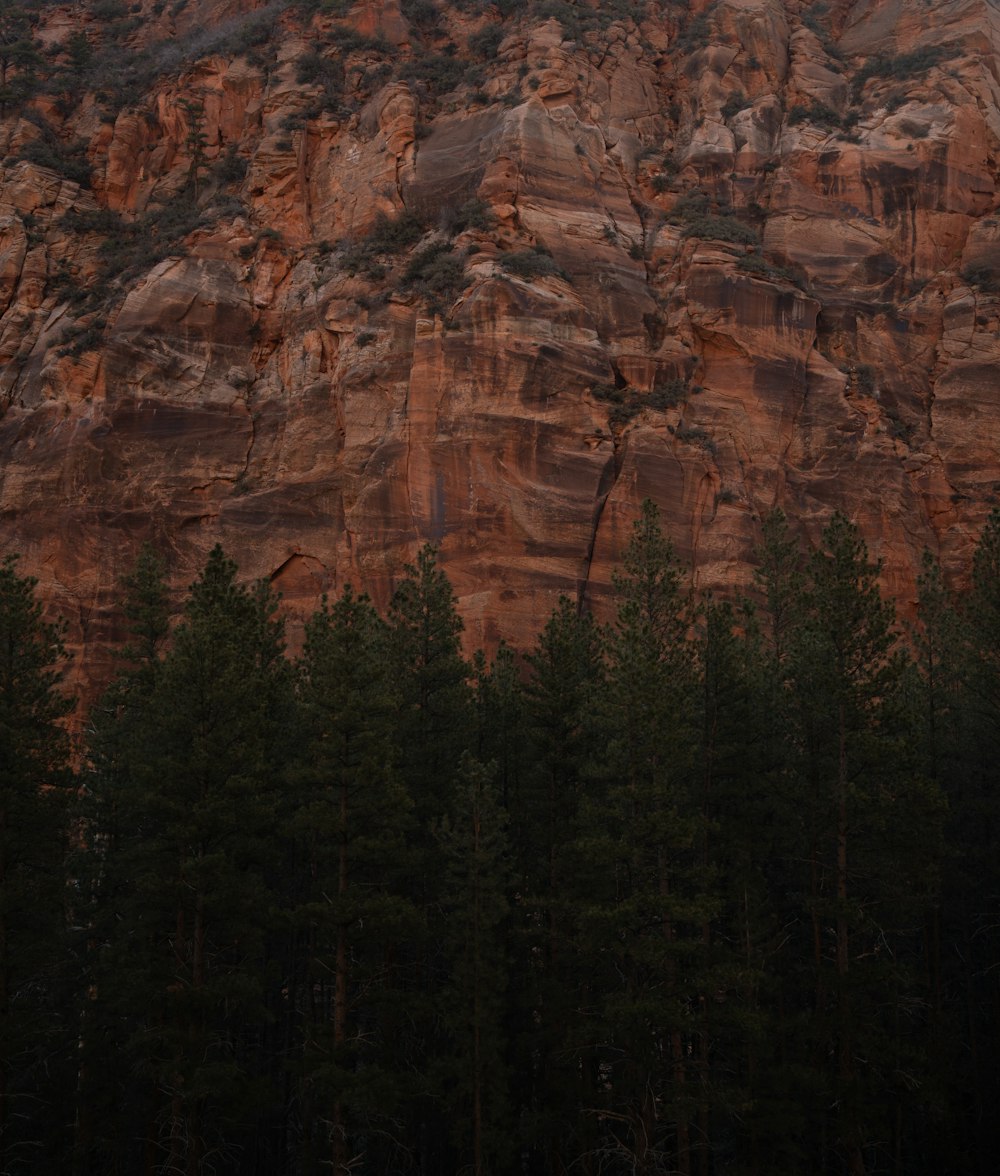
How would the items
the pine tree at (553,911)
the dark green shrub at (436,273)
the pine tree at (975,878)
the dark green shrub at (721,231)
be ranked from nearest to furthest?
the pine tree at (553,911) < the pine tree at (975,878) < the dark green shrub at (436,273) < the dark green shrub at (721,231)

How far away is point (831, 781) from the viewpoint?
22.6 meters

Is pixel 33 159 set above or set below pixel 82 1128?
above

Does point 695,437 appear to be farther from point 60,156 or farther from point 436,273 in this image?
point 60,156

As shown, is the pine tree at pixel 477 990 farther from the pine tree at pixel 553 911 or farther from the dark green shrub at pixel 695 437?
the dark green shrub at pixel 695 437

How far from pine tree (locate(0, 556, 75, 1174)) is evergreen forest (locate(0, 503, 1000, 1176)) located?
Result: 91mm

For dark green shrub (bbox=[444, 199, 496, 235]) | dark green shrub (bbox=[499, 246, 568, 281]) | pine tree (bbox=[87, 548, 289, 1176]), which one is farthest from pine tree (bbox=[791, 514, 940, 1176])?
dark green shrub (bbox=[444, 199, 496, 235])

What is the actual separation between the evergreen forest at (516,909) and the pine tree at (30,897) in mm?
91

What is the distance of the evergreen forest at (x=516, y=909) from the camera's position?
1998 centimetres

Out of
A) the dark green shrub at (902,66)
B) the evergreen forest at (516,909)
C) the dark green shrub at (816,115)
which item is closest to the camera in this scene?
the evergreen forest at (516,909)

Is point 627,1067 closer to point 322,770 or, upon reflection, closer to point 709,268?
point 322,770

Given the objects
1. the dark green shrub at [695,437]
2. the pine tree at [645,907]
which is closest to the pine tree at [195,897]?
the pine tree at [645,907]

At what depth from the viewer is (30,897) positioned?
20125 millimetres

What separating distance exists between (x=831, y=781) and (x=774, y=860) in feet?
13.1

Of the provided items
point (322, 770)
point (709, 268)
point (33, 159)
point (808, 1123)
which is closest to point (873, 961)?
point (808, 1123)
